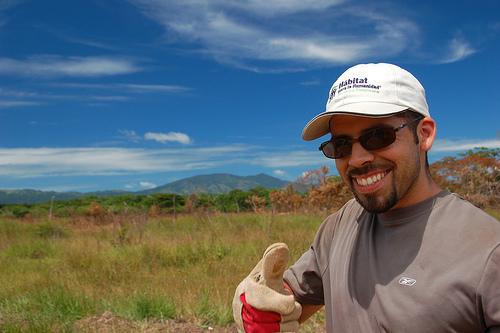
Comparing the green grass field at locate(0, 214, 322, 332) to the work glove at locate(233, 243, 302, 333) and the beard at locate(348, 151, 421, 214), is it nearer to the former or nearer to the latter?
the work glove at locate(233, 243, 302, 333)

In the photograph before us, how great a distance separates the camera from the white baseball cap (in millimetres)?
1641

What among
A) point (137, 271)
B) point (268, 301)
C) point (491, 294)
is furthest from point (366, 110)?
point (137, 271)

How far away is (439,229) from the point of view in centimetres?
Answer: 154

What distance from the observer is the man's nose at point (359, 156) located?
1.70m

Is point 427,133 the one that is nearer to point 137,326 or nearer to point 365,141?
point 365,141

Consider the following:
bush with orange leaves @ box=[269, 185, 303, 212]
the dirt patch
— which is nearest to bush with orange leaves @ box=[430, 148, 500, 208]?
bush with orange leaves @ box=[269, 185, 303, 212]

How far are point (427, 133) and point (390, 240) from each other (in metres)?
0.37

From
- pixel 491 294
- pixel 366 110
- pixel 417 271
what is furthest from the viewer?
pixel 366 110

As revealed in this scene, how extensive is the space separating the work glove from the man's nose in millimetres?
431

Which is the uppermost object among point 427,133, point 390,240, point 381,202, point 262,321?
point 427,133

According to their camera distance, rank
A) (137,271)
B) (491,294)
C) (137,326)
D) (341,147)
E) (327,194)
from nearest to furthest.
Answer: (491,294), (341,147), (137,326), (137,271), (327,194)

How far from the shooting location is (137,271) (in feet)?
22.8

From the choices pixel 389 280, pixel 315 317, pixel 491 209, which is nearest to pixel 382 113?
pixel 389 280

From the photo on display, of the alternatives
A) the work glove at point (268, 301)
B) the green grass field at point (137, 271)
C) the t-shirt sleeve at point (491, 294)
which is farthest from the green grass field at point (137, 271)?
the t-shirt sleeve at point (491, 294)
